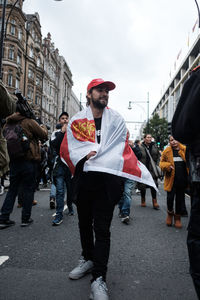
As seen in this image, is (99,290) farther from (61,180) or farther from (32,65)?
(32,65)

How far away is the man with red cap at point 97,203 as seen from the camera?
229cm

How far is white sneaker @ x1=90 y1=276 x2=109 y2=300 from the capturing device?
2137 mm

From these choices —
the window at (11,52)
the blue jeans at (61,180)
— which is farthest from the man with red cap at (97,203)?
the window at (11,52)

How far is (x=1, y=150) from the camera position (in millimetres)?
2512

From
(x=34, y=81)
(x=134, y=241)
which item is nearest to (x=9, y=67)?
(x=34, y=81)

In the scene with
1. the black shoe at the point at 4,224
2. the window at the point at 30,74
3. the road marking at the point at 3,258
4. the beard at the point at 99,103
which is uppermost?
the window at the point at 30,74

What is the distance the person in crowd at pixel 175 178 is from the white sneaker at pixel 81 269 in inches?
103

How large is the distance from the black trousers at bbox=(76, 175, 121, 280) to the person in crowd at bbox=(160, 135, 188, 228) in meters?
2.67

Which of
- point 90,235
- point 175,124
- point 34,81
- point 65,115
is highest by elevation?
point 34,81

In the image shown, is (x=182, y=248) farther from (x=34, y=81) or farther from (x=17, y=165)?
(x=34, y=81)

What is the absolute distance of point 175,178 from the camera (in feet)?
16.3

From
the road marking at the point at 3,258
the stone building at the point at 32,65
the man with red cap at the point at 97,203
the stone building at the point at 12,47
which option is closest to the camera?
the man with red cap at the point at 97,203

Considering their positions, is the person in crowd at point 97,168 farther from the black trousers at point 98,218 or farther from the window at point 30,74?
the window at point 30,74

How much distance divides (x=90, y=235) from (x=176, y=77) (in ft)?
193
